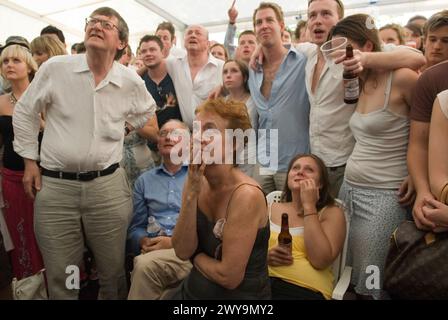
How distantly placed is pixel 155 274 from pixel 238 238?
0.86m

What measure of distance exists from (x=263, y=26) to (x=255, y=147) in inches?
33.7

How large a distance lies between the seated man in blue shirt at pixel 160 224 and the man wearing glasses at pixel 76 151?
22 centimetres

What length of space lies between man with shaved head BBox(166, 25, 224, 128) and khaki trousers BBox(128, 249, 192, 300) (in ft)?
4.33

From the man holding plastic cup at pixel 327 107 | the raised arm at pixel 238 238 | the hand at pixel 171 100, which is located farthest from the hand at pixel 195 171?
the hand at pixel 171 100

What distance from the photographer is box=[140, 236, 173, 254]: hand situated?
7.11ft

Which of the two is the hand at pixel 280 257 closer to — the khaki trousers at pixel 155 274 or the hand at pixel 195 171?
the khaki trousers at pixel 155 274

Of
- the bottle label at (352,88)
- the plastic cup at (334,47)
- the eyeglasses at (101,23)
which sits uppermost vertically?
the eyeglasses at (101,23)

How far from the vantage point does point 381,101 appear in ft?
5.88

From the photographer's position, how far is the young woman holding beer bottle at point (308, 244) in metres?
1.74

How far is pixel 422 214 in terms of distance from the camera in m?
1.45

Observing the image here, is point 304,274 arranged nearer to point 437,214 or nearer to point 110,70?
point 437,214

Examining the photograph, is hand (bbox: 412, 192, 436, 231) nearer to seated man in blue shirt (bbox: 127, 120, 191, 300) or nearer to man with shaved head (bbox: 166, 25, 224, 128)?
seated man in blue shirt (bbox: 127, 120, 191, 300)

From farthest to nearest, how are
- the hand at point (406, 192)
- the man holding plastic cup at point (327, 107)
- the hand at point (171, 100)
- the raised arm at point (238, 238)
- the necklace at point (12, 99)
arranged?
1. the hand at point (171, 100)
2. the necklace at point (12, 99)
3. the man holding plastic cup at point (327, 107)
4. the hand at point (406, 192)
5. the raised arm at point (238, 238)
